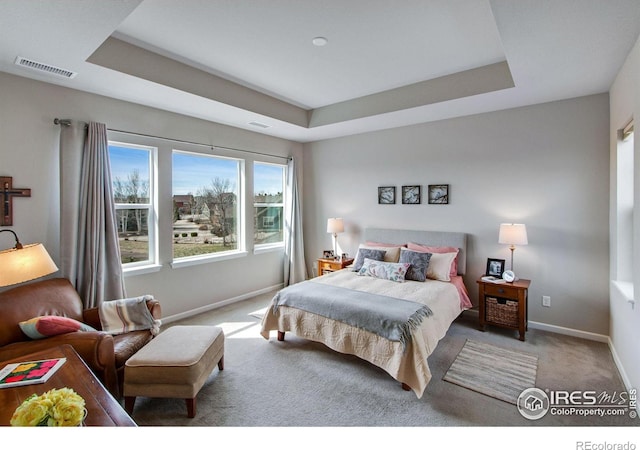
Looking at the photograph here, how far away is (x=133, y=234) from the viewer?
3.66 meters

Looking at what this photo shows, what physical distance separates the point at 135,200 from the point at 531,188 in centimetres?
463

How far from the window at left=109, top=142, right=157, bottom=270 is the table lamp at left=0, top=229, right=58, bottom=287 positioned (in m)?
1.08

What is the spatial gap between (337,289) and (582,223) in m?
2.71

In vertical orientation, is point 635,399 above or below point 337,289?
below

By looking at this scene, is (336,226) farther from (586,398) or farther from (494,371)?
(586,398)

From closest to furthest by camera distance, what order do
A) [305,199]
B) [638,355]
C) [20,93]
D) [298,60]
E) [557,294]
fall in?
[638,355] < [20,93] < [298,60] < [557,294] < [305,199]

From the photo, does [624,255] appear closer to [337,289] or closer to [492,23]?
[492,23]

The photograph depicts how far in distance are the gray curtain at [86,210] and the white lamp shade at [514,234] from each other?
4158 millimetres

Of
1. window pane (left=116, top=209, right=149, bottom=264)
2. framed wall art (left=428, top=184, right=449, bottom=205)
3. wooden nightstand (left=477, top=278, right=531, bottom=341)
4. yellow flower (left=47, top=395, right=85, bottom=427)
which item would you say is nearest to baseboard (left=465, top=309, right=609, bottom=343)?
wooden nightstand (left=477, top=278, right=531, bottom=341)

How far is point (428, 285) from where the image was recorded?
3.45 meters

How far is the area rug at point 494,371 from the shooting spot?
2.43 meters

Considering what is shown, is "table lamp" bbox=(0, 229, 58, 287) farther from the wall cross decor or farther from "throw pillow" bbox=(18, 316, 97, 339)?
the wall cross decor

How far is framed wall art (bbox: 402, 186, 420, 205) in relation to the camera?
4441mm
